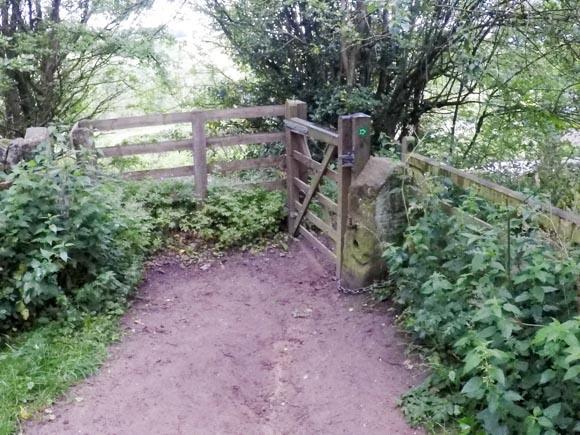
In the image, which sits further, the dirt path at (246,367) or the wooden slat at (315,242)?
the wooden slat at (315,242)

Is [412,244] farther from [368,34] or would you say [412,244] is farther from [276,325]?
[368,34]

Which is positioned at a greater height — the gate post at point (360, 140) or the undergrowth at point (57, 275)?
the gate post at point (360, 140)

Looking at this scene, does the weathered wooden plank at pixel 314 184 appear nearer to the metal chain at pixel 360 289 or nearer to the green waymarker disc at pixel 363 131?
the green waymarker disc at pixel 363 131

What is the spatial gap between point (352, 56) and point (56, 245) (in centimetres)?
516

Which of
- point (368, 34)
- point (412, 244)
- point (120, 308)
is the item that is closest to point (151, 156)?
point (368, 34)

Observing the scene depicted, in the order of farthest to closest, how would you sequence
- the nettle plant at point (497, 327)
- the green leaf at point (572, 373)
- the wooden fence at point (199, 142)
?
the wooden fence at point (199, 142), the nettle plant at point (497, 327), the green leaf at point (572, 373)

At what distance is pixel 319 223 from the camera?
588 cm

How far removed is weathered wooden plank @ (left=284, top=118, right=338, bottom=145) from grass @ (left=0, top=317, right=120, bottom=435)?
2.48 metres

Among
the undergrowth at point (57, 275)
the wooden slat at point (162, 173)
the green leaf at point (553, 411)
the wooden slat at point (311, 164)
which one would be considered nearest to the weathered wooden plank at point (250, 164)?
the wooden slat at point (311, 164)

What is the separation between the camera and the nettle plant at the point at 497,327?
9.12 feet

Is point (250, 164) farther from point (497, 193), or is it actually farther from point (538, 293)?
point (538, 293)

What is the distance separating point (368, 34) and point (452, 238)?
4799 mm

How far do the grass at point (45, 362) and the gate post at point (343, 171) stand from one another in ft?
6.91

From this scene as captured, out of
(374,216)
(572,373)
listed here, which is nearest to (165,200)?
(374,216)
